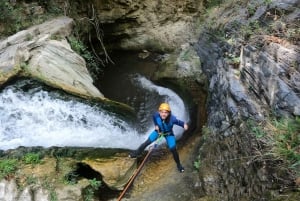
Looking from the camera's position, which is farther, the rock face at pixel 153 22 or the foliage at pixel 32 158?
the rock face at pixel 153 22

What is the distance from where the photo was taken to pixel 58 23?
11305 millimetres

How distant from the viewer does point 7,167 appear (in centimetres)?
684

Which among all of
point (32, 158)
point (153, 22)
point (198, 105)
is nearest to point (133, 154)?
point (32, 158)

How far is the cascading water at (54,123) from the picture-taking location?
7.69 metres

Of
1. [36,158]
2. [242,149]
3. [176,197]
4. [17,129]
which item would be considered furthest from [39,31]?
[242,149]

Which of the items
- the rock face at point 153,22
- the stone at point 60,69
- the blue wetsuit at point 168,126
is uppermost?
the rock face at point 153,22

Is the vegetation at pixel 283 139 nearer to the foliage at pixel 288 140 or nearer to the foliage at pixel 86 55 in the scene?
the foliage at pixel 288 140

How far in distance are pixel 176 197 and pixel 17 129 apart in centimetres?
362

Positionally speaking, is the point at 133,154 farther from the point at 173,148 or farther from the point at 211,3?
the point at 211,3

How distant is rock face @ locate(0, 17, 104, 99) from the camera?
8.23m

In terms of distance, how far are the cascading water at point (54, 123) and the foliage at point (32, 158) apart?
1.47ft

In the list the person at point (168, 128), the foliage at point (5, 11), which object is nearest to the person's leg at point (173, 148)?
the person at point (168, 128)

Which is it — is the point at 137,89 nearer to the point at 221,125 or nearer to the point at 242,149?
the point at 221,125

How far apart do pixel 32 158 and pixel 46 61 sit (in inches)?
105
